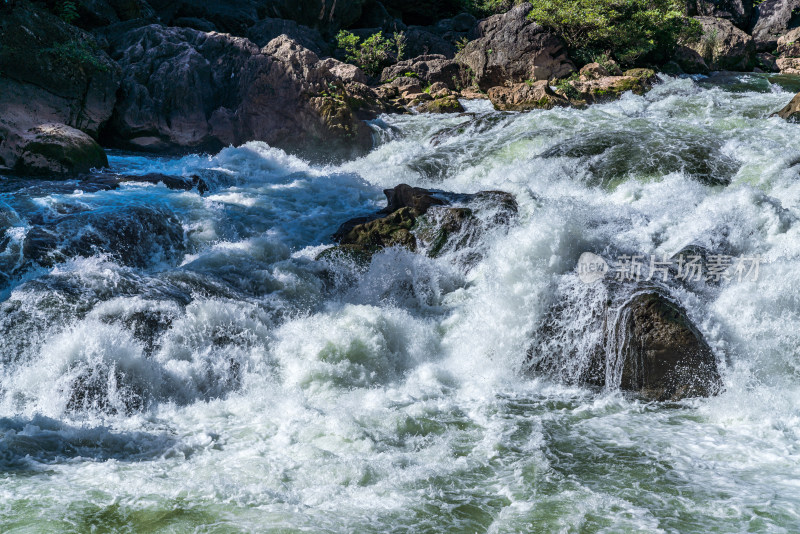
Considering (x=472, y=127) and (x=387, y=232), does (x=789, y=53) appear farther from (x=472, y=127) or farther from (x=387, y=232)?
(x=387, y=232)

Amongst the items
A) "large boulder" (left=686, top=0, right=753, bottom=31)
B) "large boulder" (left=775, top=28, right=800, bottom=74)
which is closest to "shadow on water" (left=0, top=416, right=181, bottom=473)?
"large boulder" (left=775, top=28, right=800, bottom=74)

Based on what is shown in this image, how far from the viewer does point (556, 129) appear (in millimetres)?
11680

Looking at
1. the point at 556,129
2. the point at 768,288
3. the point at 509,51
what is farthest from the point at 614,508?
the point at 509,51

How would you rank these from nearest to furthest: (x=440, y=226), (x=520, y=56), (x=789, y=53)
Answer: (x=440, y=226) → (x=520, y=56) → (x=789, y=53)

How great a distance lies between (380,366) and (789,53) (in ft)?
72.2

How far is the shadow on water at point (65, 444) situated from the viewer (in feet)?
13.4

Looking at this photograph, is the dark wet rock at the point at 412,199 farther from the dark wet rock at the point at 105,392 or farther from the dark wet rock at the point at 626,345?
the dark wet rock at the point at 105,392

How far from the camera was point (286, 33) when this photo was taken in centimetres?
1880

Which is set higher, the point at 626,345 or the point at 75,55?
the point at 75,55

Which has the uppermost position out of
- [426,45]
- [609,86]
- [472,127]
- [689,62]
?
[426,45]

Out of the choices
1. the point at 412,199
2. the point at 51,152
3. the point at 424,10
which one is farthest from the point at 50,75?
the point at 424,10

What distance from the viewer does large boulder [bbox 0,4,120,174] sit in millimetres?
10789

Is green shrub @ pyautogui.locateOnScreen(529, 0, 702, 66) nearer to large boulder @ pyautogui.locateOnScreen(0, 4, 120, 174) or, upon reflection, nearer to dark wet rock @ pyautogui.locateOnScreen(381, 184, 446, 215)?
dark wet rock @ pyautogui.locateOnScreen(381, 184, 446, 215)

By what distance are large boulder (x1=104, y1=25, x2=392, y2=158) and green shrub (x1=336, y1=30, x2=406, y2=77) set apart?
206 inches
